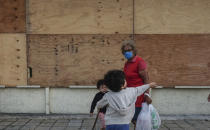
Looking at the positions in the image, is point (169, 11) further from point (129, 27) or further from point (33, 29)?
point (33, 29)

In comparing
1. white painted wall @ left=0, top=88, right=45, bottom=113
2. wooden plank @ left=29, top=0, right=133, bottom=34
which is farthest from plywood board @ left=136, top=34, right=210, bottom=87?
white painted wall @ left=0, top=88, right=45, bottom=113

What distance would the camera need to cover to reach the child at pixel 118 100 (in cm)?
260

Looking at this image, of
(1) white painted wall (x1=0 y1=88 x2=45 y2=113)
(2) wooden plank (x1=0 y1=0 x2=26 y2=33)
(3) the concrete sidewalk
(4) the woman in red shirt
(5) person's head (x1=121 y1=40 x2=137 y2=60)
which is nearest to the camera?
(4) the woman in red shirt

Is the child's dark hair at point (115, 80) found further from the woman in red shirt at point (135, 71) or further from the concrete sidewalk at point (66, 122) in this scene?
the concrete sidewalk at point (66, 122)

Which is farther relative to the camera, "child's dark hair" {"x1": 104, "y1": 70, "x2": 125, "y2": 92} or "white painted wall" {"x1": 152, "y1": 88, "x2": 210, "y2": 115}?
"white painted wall" {"x1": 152, "y1": 88, "x2": 210, "y2": 115}

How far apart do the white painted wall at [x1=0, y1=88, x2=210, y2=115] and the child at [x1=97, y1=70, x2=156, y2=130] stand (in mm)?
3202

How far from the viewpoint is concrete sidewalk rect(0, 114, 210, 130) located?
489 cm

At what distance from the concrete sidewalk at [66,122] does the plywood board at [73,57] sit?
36.1 inches

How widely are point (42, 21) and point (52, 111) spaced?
248 centimetres

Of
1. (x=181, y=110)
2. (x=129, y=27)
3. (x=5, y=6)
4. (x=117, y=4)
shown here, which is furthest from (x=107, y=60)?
(x=5, y=6)

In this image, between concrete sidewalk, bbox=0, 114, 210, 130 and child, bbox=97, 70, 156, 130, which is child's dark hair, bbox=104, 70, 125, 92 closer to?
child, bbox=97, 70, 156, 130

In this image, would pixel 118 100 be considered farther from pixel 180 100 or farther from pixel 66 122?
pixel 180 100

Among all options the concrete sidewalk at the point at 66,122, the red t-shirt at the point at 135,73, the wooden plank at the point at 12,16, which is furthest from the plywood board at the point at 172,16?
the wooden plank at the point at 12,16

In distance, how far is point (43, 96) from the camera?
19.3 feet
